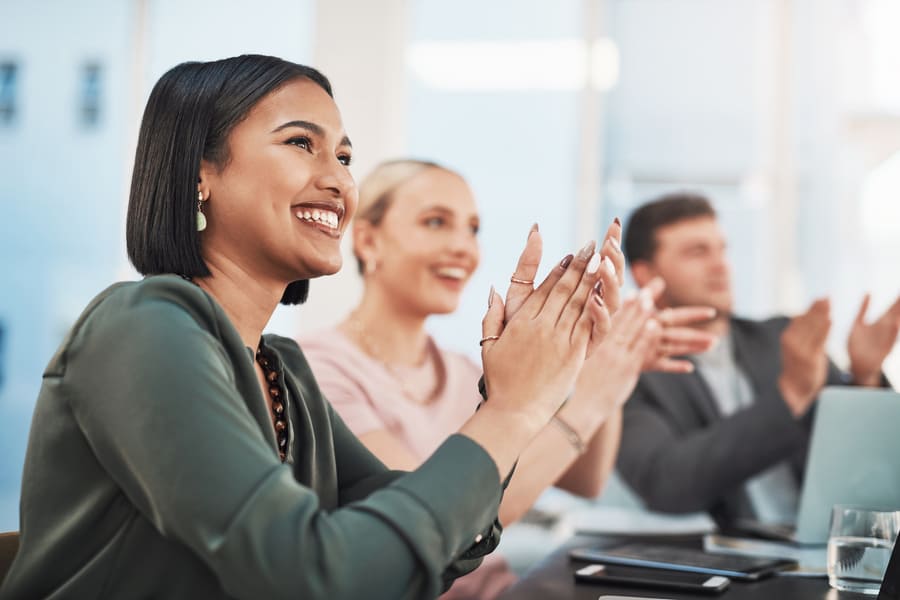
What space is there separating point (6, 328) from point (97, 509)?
3837 mm

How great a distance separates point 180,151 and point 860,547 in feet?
3.50

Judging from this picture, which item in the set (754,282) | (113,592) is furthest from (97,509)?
(754,282)

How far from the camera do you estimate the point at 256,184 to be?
1.17 meters

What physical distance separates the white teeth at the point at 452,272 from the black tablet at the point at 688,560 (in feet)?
2.29

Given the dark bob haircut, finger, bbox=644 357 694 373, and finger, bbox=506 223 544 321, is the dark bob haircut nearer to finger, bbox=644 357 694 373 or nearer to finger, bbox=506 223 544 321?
finger, bbox=506 223 544 321

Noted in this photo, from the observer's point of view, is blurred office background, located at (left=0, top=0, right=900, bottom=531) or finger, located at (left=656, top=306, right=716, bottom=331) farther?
blurred office background, located at (left=0, top=0, right=900, bottom=531)

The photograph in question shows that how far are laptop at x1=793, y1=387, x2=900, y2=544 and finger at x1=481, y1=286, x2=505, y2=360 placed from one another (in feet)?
2.94

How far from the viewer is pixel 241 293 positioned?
1207mm

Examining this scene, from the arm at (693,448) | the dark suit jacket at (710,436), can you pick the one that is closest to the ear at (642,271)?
the dark suit jacket at (710,436)

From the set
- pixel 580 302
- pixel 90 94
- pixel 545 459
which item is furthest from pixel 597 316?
pixel 90 94

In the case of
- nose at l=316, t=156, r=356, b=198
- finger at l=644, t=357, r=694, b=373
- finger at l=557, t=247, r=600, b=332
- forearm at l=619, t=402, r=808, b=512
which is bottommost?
forearm at l=619, t=402, r=808, b=512

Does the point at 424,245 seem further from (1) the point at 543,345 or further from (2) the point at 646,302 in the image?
(1) the point at 543,345

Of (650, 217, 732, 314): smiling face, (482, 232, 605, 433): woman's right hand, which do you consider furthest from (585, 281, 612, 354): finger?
(650, 217, 732, 314): smiling face

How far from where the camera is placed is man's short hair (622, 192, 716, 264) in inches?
119
